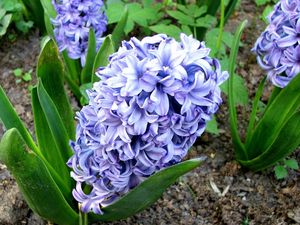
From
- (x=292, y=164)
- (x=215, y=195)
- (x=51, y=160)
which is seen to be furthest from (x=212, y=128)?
(x=51, y=160)

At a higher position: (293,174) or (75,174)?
(75,174)

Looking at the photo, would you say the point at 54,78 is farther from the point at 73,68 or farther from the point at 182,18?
the point at 182,18

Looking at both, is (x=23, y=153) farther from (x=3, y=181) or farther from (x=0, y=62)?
(x=0, y=62)

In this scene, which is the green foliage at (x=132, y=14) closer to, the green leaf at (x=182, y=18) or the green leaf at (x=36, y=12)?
the green leaf at (x=182, y=18)

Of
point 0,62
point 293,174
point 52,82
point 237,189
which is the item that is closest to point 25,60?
point 0,62

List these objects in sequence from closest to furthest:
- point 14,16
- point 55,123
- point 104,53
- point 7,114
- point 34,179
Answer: point 34,179 < point 7,114 < point 55,123 < point 104,53 < point 14,16

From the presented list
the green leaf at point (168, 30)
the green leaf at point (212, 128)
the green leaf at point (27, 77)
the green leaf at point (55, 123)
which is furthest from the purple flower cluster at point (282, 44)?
the green leaf at point (27, 77)
